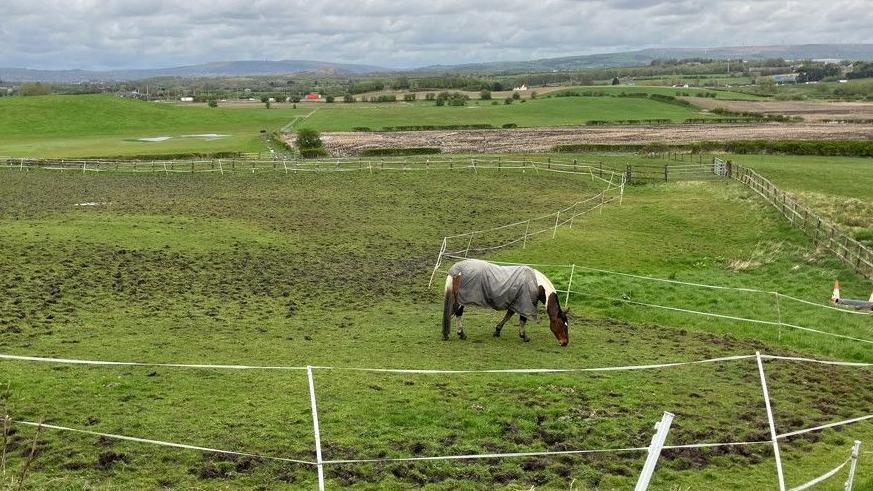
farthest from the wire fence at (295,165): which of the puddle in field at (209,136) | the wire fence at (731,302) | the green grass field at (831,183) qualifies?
the puddle in field at (209,136)

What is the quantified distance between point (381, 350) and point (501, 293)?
9.02 feet

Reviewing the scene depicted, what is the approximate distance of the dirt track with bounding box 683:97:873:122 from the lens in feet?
306

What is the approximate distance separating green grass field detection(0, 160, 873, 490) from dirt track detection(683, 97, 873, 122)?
7004 cm

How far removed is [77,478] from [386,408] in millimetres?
4376

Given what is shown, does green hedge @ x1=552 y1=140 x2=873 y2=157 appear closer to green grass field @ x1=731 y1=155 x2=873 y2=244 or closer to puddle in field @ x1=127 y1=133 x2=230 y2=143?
green grass field @ x1=731 y1=155 x2=873 y2=244

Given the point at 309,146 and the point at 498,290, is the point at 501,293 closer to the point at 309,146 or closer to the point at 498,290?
the point at 498,290

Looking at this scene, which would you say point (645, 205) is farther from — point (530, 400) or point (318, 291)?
point (530, 400)

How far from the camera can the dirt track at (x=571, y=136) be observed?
67438 millimetres

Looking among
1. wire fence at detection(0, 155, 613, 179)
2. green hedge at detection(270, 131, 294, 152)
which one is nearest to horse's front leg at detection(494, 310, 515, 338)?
wire fence at detection(0, 155, 613, 179)

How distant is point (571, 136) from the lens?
253 ft

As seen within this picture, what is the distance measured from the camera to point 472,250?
88.3 ft

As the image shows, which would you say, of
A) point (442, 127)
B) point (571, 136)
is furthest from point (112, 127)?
point (571, 136)

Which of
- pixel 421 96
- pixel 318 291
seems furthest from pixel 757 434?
pixel 421 96

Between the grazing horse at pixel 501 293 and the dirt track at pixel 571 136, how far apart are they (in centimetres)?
4859
